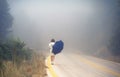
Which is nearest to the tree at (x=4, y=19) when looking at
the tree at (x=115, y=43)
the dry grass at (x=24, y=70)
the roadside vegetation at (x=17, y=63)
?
the tree at (x=115, y=43)

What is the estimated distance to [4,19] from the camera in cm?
1727

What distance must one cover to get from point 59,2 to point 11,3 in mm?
2430

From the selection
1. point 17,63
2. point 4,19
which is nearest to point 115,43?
A: point 17,63

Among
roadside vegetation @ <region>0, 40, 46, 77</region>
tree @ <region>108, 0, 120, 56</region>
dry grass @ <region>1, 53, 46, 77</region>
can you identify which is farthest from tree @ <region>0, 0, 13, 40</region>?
dry grass @ <region>1, 53, 46, 77</region>

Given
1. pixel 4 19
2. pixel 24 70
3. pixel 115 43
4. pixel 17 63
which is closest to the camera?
pixel 24 70

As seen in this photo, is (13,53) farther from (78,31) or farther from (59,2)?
(78,31)

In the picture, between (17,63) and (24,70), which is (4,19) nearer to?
(17,63)

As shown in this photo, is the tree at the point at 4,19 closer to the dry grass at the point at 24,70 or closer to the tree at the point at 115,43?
the tree at the point at 115,43

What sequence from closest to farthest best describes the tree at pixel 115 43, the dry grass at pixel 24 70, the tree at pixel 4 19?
the dry grass at pixel 24 70
the tree at pixel 115 43
the tree at pixel 4 19

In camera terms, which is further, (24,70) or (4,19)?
(4,19)

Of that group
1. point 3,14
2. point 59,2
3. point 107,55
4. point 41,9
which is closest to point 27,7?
point 41,9

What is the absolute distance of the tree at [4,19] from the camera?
16125 millimetres

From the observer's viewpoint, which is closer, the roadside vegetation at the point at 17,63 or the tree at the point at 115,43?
the roadside vegetation at the point at 17,63

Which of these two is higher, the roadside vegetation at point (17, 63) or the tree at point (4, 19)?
the tree at point (4, 19)
